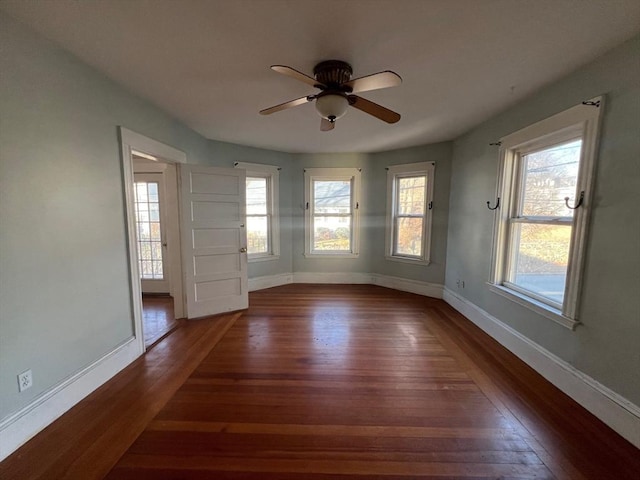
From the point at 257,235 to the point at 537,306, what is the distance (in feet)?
12.6

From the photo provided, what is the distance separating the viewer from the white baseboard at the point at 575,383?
1.57 metres

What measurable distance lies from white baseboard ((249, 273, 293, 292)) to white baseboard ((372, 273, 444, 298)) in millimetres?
1649

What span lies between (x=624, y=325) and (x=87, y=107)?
389cm

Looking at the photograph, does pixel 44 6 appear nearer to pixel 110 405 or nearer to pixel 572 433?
pixel 110 405

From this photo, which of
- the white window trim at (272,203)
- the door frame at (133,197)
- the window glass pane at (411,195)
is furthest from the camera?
the white window trim at (272,203)

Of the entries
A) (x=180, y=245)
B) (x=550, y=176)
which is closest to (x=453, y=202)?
(x=550, y=176)

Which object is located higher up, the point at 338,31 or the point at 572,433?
the point at 338,31

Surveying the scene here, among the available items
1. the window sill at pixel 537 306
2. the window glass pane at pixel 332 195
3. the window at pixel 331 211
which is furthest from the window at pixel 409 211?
the window sill at pixel 537 306

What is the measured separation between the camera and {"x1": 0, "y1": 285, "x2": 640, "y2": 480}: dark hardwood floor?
4.60ft

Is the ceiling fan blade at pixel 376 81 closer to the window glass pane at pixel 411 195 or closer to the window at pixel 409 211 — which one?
the window at pixel 409 211

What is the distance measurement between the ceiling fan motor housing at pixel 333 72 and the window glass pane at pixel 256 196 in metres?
2.89

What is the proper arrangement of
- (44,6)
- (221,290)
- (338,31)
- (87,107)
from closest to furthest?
(44,6), (338,31), (87,107), (221,290)

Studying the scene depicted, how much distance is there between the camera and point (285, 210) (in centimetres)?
479

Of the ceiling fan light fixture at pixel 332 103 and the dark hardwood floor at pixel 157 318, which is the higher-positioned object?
the ceiling fan light fixture at pixel 332 103
